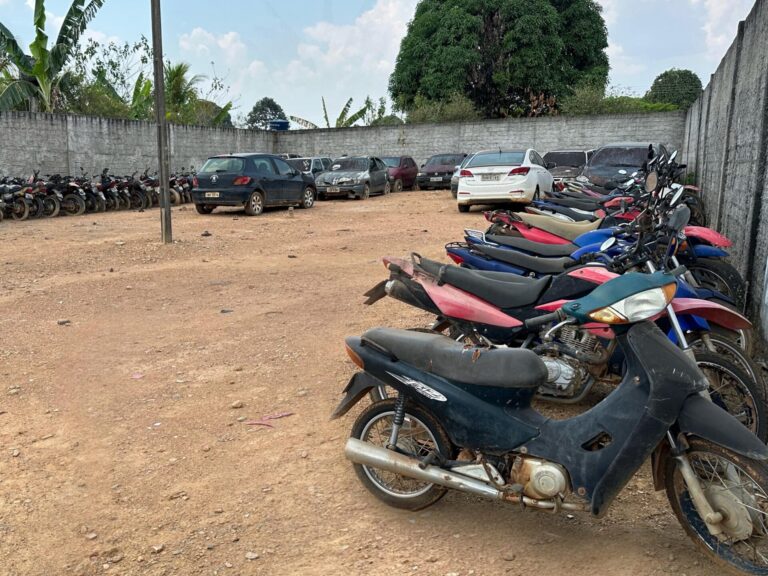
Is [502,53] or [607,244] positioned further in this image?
Result: [502,53]

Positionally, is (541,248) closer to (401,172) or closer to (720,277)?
(720,277)

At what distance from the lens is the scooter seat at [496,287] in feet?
12.3

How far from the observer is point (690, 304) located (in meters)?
3.61

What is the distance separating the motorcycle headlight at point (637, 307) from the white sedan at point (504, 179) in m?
11.6

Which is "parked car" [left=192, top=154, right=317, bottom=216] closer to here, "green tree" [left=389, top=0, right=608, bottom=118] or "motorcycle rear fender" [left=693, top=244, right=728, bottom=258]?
"motorcycle rear fender" [left=693, top=244, right=728, bottom=258]

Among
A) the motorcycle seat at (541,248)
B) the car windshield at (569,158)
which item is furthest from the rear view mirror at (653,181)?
the car windshield at (569,158)

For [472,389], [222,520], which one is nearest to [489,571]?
[472,389]

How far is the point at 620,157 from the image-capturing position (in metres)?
13.3

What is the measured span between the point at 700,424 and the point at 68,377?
433 centimetres

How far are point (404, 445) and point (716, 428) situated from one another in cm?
138

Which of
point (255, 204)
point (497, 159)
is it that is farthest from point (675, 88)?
point (255, 204)

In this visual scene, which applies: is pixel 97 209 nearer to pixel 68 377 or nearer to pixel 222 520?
pixel 68 377

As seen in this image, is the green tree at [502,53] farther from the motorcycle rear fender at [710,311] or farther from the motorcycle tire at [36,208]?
the motorcycle rear fender at [710,311]

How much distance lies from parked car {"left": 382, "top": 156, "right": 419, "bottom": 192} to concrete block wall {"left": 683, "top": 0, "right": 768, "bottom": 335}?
1571 centimetres
